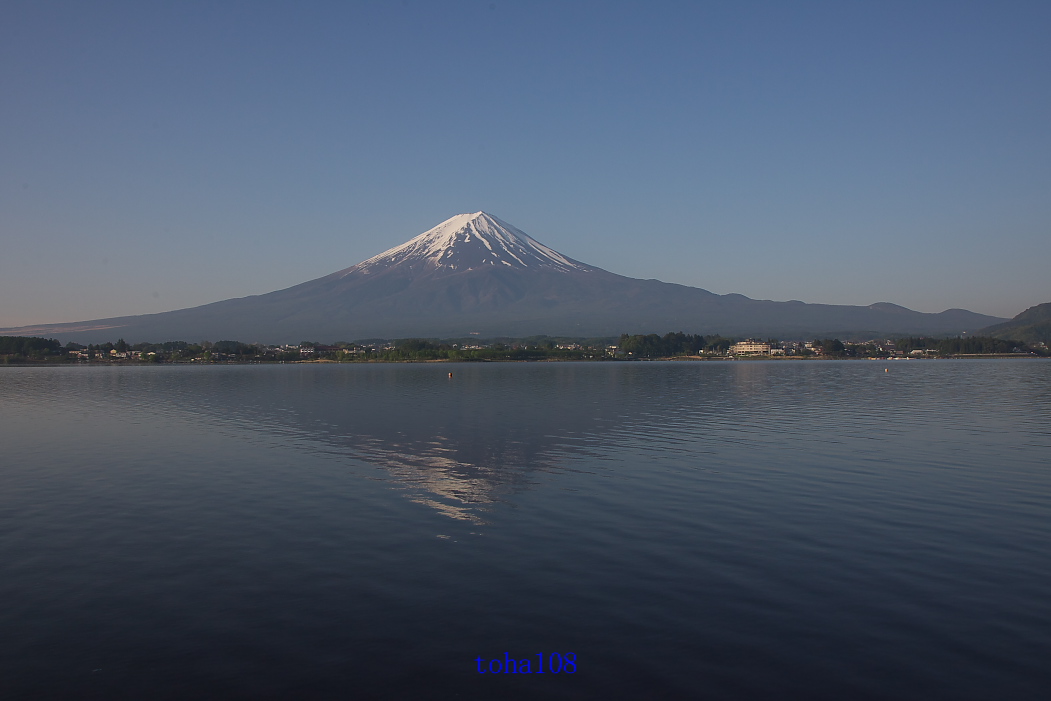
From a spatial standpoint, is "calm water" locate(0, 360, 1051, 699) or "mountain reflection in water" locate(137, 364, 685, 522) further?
"mountain reflection in water" locate(137, 364, 685, 522)

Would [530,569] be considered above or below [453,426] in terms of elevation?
below

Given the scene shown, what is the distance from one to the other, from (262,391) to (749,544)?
59.2 metres

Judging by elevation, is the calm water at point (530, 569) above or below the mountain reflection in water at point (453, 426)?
below

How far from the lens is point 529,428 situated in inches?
1350

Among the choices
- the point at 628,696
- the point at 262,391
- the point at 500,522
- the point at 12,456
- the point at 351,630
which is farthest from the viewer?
the point at 262,391

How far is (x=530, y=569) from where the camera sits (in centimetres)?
1251

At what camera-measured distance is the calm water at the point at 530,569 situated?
8.67m

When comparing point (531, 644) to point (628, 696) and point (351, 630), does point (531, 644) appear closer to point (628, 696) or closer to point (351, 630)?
point (628, 696)

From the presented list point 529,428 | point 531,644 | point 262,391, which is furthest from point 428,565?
point 262,391

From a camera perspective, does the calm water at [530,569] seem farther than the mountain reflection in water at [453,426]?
No

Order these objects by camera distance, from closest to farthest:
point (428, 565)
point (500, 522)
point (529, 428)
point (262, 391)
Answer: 1. point (428, 565)
2. point (500, 522)
3. point (529, 428)
4. point (262, 391)

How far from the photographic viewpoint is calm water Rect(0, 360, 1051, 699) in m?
8.67

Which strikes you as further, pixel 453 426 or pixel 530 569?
pixel 453 426

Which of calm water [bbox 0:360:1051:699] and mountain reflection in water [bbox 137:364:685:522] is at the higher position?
mountain reflection in water [bbox 137:364:685:522]
